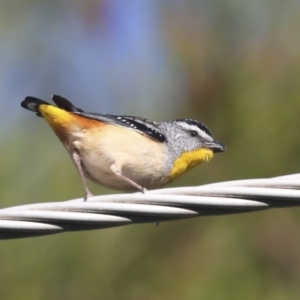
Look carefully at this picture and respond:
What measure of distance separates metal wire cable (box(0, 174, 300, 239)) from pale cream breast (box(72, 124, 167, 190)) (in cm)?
230

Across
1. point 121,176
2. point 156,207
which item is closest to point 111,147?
point 121,176

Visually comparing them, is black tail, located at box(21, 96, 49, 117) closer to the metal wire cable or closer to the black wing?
the black wing

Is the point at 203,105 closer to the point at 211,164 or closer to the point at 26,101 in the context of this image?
the point at 211,164

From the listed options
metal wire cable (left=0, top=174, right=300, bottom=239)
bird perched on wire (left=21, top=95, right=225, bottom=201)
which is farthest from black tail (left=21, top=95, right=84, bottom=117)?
metal wire cable (left=0, top=174, right=300, bottom=239)

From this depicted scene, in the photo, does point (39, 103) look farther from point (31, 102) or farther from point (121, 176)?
point (121, 176)

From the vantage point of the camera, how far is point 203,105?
24.9ft

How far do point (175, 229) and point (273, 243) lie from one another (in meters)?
1.03

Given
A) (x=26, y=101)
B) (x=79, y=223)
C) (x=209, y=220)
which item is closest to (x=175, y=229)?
(x=209, y=220)

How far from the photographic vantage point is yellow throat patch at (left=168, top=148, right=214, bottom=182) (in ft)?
19.9

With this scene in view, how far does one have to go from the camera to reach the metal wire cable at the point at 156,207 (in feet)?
10.8

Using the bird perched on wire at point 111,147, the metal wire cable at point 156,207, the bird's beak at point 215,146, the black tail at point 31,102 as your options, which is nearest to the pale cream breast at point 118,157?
the bird perched on wire at point 111,147

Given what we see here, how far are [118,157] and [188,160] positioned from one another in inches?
31.9

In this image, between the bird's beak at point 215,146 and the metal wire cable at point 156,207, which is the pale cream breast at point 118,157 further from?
the metal wire cable at point 156,207

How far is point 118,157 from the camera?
18.9 feet
